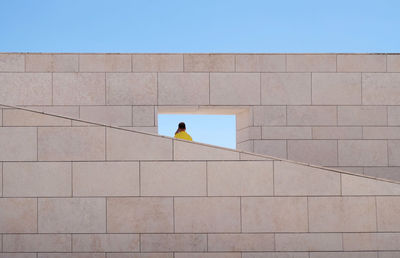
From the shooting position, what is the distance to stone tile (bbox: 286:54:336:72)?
16578 millimetres

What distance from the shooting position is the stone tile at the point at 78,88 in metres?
16.2

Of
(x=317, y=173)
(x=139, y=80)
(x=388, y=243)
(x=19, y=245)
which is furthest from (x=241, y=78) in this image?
(x=19, y=245)

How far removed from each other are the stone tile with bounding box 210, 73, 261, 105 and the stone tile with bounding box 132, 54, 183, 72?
1122 millimetres

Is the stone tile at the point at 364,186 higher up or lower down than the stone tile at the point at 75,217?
higher up

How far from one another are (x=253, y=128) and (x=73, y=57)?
596 centimetres

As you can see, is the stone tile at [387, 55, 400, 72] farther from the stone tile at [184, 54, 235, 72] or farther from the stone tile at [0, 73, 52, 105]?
the stone tile at [0, 73, 52, 105]

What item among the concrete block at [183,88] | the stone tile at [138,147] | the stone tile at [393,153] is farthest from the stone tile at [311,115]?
the stone tile at [138,147]

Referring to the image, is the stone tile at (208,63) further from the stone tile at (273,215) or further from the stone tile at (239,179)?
the stone tile at (273,215)

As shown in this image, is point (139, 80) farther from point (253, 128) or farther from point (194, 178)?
point (194, 178)

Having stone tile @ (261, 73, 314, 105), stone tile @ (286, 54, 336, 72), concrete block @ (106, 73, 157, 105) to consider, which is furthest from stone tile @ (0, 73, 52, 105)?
stone tile @ (286, 54, 336, 72)

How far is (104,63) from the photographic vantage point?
16.3 metres

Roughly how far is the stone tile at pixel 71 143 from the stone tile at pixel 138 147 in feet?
0.87

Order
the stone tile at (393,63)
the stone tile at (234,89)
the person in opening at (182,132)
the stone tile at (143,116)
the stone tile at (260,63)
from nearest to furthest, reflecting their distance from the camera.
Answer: the person in opening at (182,132) → the stone tile at (143,116) → the stone tile at (234,89) → the stone tile at (260,63) → the stone tile at (393,63)

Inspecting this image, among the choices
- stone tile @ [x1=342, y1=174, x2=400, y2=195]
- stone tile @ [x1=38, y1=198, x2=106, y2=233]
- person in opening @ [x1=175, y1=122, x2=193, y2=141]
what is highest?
person in opening @ [x1=175, y1=122, x2=193, y2=141]
